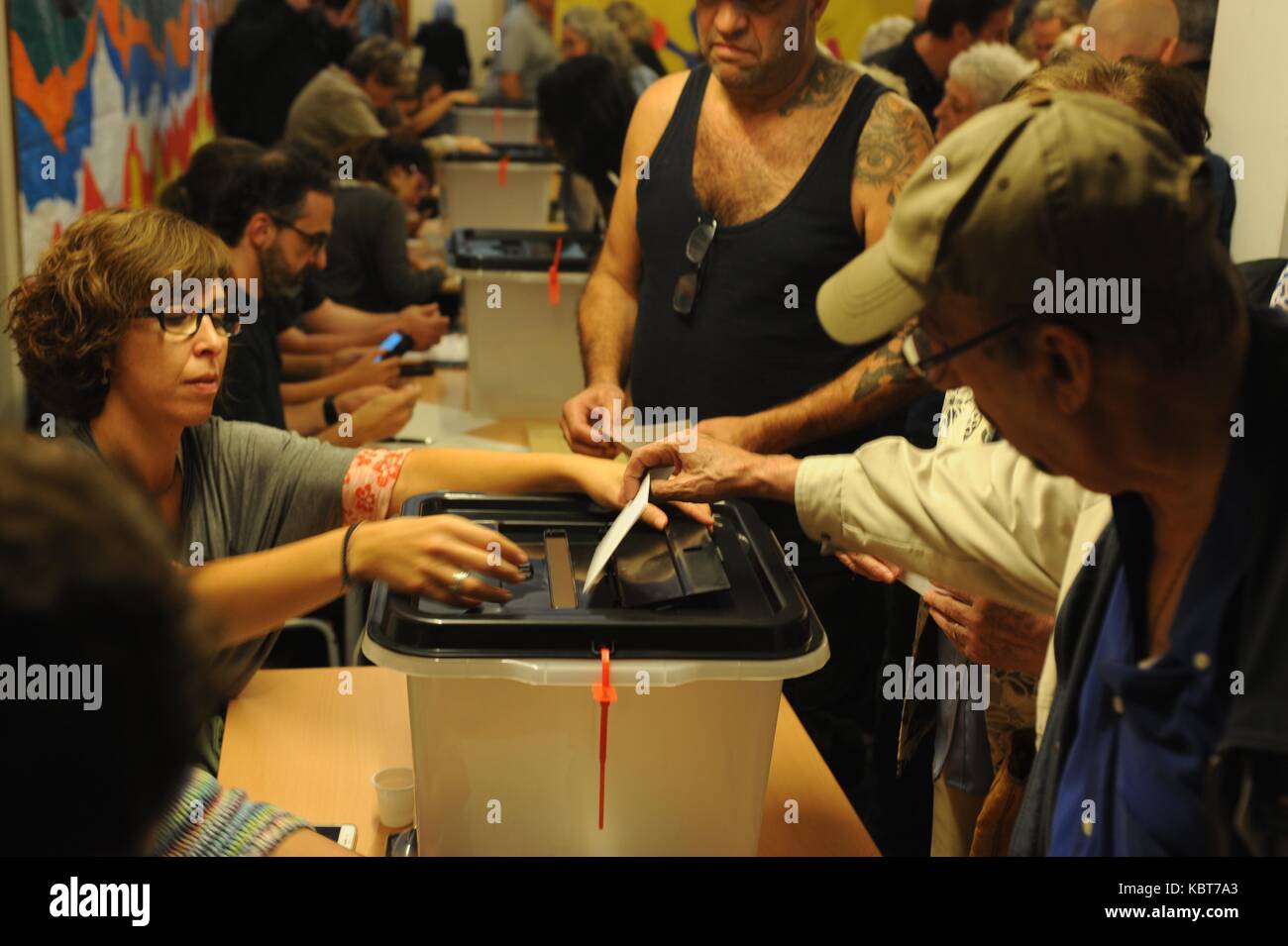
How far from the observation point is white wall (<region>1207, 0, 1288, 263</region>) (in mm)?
2229

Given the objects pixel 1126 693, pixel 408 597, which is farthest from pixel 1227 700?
pixel 408 597

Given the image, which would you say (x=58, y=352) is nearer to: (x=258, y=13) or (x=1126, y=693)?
(x=1126, y=693)

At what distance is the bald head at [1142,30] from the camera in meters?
2.89

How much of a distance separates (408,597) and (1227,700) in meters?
0.81

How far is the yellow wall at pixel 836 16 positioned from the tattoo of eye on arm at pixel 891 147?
663 centimetres

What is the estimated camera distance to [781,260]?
2254 millimetres

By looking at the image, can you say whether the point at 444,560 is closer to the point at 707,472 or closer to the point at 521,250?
the point at 707,472

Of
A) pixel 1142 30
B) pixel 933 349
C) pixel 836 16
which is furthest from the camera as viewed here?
pixel 836 16

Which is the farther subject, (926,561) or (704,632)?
(926,561)

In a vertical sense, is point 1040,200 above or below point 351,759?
above

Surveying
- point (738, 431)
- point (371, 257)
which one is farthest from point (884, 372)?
point (371, 257)

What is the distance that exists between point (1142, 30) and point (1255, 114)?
2.26 feet

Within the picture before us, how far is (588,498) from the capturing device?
1.69 m

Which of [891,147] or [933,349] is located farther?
[891,147]
